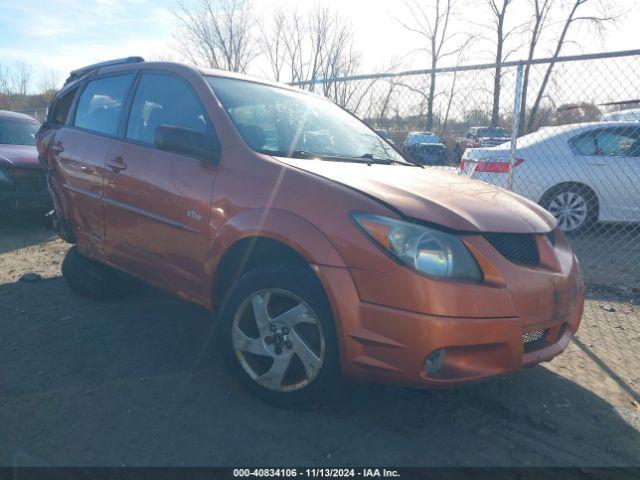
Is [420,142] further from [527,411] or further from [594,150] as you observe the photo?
[527,411]

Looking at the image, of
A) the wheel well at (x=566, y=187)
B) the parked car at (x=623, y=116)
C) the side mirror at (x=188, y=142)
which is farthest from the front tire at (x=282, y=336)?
the wheel well at (x=566, y=187)

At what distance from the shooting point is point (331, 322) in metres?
2.22

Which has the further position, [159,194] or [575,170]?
[575,170]

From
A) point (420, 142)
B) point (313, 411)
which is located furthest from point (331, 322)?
point (420, 142)

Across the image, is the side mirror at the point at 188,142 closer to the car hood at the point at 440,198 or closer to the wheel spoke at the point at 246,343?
the car hood at the point at 440,198

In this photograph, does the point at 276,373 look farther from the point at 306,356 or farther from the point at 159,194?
the point at 159,194

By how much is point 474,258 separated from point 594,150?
5042 mm

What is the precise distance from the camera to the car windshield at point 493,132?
18.8ft

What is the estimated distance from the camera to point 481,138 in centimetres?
655

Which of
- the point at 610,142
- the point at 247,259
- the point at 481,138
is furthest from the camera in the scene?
the point at 481,138

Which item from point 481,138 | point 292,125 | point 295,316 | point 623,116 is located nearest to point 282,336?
point 295,316

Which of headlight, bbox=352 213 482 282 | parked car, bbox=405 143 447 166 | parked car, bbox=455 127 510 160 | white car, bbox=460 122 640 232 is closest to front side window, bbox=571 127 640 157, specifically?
white car, bbox=460 122 640 232

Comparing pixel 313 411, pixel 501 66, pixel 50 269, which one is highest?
pixel 501 66

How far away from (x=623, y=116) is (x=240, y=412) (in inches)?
208
